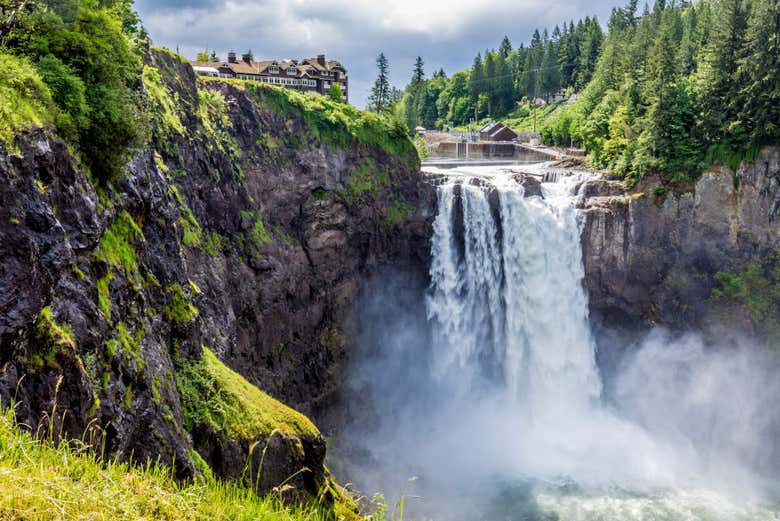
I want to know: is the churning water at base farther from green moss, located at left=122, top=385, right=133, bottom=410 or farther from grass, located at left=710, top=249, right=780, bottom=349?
green moss, located at left=122, top=385, right=133, bottom=410

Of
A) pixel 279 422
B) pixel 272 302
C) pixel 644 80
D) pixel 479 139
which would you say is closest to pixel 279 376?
pixel 272 302

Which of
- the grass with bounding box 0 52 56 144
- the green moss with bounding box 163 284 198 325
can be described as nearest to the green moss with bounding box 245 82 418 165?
the green moss with bounding box 163 284 198 325

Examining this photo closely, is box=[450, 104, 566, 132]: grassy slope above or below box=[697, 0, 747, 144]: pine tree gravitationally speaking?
above

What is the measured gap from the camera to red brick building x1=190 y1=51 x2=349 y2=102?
65875 mm

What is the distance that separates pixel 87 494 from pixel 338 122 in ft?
112

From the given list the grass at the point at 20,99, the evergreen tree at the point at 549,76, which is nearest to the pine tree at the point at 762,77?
the grass at the point at 20,99

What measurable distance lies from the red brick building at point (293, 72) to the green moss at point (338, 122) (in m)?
29.0

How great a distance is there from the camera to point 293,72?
69.9 metres

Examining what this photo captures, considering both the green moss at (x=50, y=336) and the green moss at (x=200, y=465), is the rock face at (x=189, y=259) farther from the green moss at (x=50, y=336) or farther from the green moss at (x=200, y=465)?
the green moss at (x=200, y=465)

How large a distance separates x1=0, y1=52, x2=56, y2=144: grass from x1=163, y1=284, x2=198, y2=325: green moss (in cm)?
577

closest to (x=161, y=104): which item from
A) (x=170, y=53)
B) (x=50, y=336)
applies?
(x=170, y=53)

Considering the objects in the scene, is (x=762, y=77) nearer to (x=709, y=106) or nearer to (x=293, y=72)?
(x=709, y=106)

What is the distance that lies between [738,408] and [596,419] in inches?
370

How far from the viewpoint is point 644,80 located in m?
45.1
